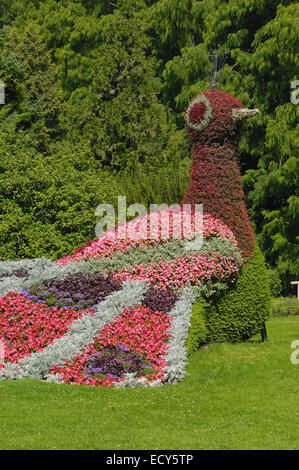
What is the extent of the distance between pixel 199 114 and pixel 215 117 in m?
0.28

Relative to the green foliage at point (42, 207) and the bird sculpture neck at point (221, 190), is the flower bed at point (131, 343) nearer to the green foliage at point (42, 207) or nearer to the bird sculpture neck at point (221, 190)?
the bird sculpture neck at point (221, 190)

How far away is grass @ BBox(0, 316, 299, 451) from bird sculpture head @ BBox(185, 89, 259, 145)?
3.76m

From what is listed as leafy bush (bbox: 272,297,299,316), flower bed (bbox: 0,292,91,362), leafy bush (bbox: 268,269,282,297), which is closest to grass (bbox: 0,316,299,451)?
flower bed (bbox: 0,292,91,362)

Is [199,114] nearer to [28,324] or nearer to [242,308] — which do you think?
[242,308]

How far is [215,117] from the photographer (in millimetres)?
9797

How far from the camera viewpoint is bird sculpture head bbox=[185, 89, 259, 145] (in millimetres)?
9798

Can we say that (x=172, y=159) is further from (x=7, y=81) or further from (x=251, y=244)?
Result: (x=251, y=244)

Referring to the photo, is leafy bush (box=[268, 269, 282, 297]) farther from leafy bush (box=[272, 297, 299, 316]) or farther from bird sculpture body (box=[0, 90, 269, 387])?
bird sculpture body (box=[0, 90, 269, 387])

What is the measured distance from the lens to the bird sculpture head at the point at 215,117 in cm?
980

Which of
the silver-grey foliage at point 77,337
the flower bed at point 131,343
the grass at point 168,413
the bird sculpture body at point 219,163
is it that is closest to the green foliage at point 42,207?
the bird sculpture body at point 219,163

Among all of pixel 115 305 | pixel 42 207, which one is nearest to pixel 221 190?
pixel 115 305

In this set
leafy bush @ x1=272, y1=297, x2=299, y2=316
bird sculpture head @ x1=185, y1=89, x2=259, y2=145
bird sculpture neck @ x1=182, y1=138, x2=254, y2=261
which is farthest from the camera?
leafy bush @ x1=272, y1=297, x2=299, y2=316

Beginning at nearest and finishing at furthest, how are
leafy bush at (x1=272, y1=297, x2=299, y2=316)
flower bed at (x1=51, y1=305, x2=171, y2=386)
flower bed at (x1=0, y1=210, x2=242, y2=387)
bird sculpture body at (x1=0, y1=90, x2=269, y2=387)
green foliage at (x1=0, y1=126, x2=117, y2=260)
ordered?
1. flower bed at (x1=51, y1=305, x2=171, y2=386)
2. flower bed at (x1=0, y1=210, x2=242, y2=387)
3. bird sculpture body at (x1=0, y1=90, x2=269, y2=387)
4. green foliage at (x1=0, y1=126, x2=117, y2=260)
5. leafy bush at (x1=272, y1=297, x2=299, y2=316)

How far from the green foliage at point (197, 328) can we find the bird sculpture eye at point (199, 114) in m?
2.91
